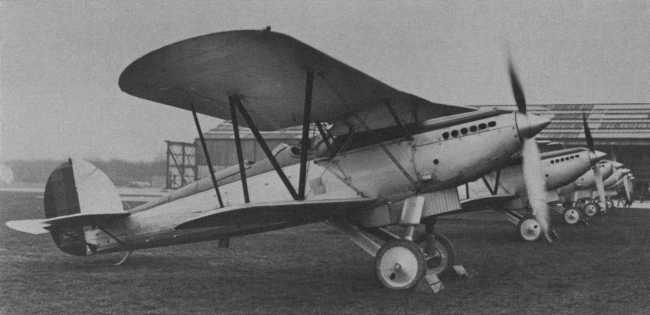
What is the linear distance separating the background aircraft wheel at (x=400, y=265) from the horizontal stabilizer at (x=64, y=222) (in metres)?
4.02

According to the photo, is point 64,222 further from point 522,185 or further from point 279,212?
point 522,185

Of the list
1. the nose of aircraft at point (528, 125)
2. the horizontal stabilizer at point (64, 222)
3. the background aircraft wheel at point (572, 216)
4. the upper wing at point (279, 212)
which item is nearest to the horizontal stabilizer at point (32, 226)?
the horizontal stabilizer at point (64, 222)

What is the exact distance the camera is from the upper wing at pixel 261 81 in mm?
5282

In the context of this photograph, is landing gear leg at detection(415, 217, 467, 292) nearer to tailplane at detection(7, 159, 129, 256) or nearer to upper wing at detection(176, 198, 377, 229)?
upper wing at detection(176, 198, 377, 229)

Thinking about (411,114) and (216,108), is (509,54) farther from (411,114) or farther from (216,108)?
(216,108)

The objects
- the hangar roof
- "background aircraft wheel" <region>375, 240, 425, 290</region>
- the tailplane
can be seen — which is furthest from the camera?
the hangar roof

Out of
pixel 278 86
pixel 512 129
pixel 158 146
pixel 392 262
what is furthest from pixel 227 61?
pixel 158 146

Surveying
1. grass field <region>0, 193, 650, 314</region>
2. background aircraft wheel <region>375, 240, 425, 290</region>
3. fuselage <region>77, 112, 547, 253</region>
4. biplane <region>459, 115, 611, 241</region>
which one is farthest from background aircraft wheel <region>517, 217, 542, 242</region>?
background aircraft wheel <region>375, 240, 425, 290</region>

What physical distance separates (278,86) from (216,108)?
4.91ft

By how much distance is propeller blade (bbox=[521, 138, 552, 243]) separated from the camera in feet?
22.9

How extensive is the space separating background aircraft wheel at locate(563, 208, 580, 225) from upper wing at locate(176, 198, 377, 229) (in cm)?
1409

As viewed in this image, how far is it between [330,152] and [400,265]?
5.57 feet

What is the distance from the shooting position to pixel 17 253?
32.6 feet

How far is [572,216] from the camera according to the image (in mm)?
18828
